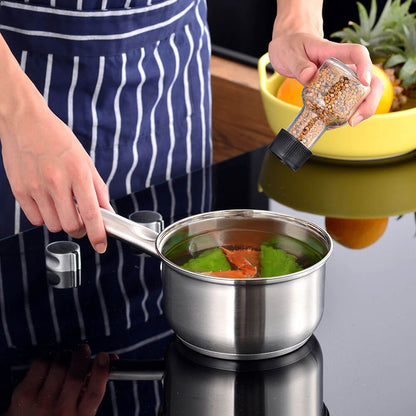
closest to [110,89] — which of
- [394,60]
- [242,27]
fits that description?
[394,60]

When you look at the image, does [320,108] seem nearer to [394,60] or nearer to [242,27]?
[394,60]

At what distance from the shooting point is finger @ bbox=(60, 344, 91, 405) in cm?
78

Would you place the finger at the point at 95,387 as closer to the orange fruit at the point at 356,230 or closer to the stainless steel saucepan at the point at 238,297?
the stainless steel saucepan at the point at 238,297

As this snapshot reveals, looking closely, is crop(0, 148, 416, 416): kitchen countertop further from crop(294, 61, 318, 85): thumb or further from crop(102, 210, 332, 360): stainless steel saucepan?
crop(294, 61, 318, 85): thumb

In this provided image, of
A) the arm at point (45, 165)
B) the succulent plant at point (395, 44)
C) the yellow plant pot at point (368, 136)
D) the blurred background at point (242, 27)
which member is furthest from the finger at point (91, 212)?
the blurred background at point (242, 27)

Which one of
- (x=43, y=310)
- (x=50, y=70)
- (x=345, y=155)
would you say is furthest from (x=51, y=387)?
(x=345, y=155)

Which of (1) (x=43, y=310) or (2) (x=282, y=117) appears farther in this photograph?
(2) (x=282, y=117)

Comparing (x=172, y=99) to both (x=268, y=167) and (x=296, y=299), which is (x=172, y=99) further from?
(x=296, y=299)

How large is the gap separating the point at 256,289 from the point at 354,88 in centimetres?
38

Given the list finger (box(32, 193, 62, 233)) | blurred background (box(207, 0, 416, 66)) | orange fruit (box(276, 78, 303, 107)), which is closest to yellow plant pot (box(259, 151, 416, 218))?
orange fruit (box(276, 78, 303, 107))

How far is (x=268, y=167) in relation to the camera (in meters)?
1.41

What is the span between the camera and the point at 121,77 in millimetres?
1327

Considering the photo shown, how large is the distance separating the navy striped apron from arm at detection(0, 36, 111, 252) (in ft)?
0.97

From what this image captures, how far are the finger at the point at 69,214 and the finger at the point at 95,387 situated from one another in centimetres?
16
